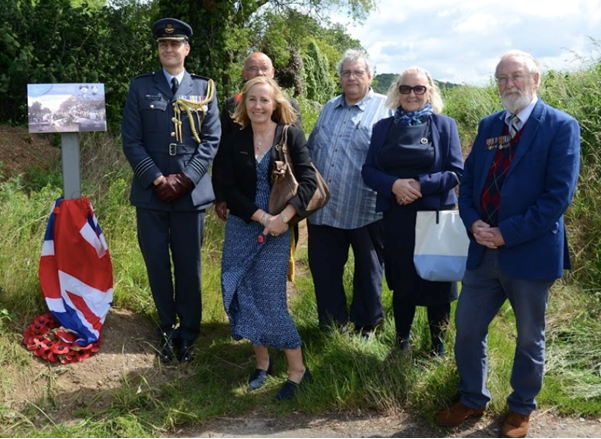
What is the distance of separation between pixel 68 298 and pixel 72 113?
1381mm

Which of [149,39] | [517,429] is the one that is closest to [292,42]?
[149,39]

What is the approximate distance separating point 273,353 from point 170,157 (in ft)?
5.50

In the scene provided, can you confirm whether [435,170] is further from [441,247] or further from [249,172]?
[249,172]

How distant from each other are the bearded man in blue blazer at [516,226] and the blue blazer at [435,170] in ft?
1.14

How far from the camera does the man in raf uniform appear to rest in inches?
197

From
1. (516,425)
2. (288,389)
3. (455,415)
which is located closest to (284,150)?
(288,389)

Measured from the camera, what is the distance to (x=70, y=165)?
537 cm

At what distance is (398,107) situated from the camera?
4852 mm

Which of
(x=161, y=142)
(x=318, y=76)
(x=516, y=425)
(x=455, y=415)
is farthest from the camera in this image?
(x=318, y=76)

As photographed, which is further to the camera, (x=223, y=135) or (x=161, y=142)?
(x=223, y=135)

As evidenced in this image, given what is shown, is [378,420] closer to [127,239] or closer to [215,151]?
[215,151]

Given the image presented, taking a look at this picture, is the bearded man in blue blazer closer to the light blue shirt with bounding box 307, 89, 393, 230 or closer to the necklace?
the light blue shirt with bounding box 307, 89, 393, 230

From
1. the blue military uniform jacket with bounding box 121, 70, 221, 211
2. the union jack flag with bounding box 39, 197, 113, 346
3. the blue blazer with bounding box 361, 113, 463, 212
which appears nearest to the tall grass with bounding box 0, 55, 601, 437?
the union jack flag with bounding box 39, 197, 113, 346

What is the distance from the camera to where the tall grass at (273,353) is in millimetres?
4484
